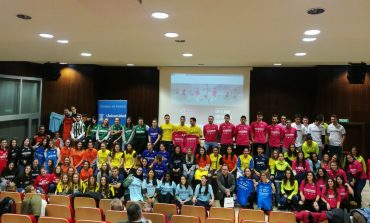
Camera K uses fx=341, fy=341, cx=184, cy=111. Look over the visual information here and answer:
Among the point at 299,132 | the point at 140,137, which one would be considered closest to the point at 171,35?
the point at 140,137

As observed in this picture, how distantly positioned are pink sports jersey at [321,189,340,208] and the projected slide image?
5.14 metres

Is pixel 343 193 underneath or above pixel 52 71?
underneath

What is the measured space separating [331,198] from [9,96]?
974 cm

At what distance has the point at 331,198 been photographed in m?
6.65

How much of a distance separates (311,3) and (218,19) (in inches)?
47.0

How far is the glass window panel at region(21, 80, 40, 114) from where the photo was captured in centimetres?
1151

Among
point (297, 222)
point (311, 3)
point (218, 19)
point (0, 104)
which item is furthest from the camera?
point (0, 104)

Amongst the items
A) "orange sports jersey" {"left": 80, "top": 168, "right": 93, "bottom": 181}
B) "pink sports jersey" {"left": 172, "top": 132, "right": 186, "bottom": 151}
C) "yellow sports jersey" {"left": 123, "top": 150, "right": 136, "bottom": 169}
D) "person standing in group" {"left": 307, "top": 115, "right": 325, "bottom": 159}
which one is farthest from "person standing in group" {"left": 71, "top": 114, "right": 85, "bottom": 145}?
"person standing in group" {"left": 307, "top": 115, "right": 325, "bottom": 159}

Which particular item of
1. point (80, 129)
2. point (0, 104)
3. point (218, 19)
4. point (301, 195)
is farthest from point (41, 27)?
point (0, 104)

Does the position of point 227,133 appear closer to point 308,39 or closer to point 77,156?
point 308,39

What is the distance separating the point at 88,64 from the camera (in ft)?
38.9

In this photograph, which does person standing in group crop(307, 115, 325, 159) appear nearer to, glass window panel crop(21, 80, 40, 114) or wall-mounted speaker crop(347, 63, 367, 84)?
wall-mounted speaker crop(347, 63, 367, 84)

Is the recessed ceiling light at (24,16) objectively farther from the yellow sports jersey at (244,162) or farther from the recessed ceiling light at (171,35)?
the yellow sports jersey at (244,162)

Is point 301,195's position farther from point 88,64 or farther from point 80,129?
point 88,64
